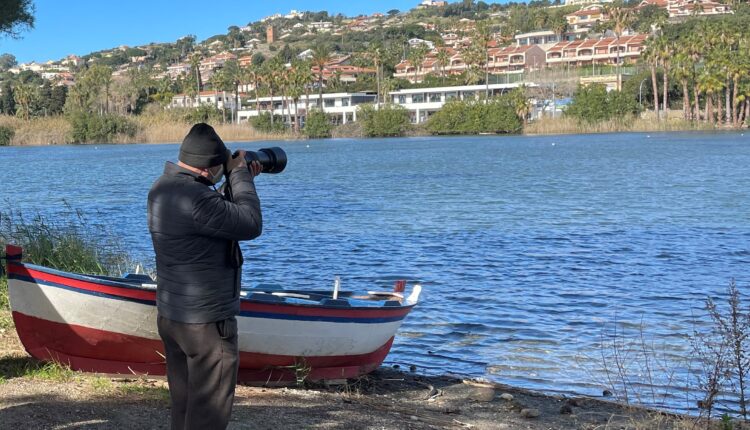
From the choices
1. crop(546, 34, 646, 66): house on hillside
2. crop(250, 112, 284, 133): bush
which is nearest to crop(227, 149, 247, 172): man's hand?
crop(250, 112, 284, 133): bush

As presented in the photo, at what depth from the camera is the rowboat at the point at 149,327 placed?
8289mm

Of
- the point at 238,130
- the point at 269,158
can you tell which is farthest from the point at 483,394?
the point at 238,130

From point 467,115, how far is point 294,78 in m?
24.1

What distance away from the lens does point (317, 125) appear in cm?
12650

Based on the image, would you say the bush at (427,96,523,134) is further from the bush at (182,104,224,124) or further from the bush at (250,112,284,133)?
the bush at (182,104,224,124)

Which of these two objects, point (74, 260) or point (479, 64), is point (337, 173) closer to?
point (74, 260)

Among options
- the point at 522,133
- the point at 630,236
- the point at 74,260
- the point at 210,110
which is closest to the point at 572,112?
the point at 522,133

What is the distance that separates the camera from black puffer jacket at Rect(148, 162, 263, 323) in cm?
556

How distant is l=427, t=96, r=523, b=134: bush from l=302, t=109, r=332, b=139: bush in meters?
13.9

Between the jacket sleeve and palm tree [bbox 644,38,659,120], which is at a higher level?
palm tree [bbox 644,38,659,120]

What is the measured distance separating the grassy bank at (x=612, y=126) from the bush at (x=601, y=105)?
0.80 m

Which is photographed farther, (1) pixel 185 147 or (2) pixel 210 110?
(2) pixel 210 110

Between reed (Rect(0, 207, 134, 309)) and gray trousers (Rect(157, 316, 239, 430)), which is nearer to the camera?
gray trousers (Rect(157, 316, 239, 430))

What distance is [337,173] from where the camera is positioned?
56594mm
